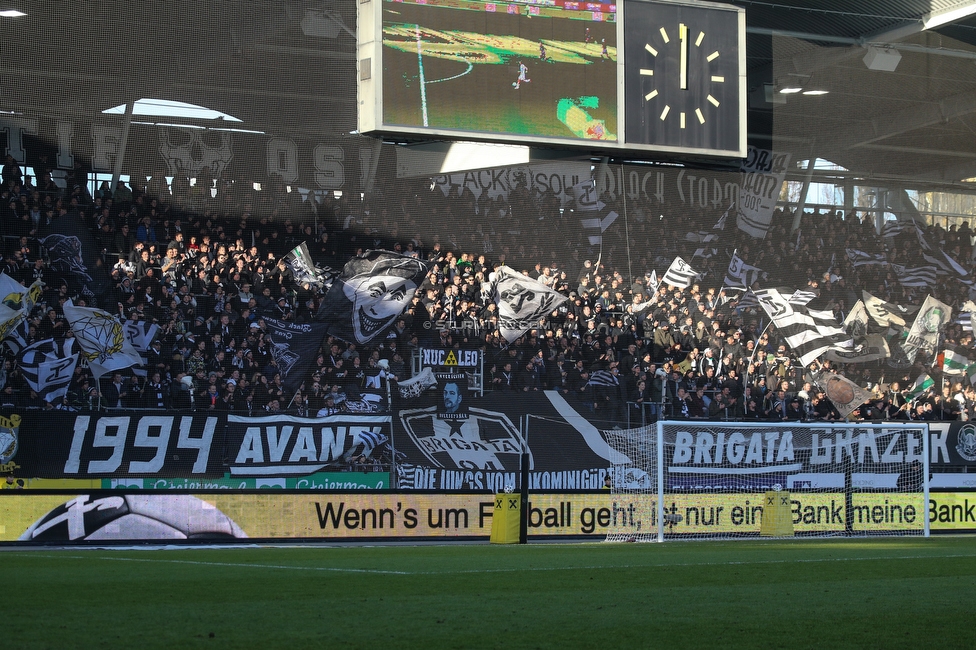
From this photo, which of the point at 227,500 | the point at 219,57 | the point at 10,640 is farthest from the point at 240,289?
the point at 10,640

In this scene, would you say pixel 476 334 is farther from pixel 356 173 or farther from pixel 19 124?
pixel 19 124

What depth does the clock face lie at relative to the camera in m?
20.9

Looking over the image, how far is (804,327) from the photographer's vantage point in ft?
80.5

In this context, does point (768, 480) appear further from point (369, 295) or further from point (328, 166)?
point (328, 166)

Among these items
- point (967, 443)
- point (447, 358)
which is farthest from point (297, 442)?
point (967, 443)

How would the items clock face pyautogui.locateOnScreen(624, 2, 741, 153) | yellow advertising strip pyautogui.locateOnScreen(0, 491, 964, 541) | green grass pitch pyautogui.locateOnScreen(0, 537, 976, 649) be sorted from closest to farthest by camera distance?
green grass pitch pyautogui.locateOnScreen(0, 537, 976, 649) < yellow advertising strip pyautogui.locateOnScreen(0, 491, 964, 541) < clock face pyautogui.locateOnScreen(624, 2, 741, 153)

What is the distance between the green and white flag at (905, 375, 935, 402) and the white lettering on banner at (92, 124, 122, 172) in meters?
15.7

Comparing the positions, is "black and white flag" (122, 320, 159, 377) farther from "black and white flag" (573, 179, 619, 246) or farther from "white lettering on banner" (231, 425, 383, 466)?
"black and white flag" (573, 179, 619, 246)

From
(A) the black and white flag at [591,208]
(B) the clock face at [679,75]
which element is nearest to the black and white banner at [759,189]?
(A) the black and white flag at [591,208]

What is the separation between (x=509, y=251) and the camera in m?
22.6

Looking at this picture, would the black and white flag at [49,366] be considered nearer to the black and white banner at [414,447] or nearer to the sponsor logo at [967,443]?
the black and white banner at [414,447]

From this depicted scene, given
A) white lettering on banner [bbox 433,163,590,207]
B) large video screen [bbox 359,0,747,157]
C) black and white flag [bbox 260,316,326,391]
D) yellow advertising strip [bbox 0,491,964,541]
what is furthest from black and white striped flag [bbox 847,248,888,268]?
black and white flag [bbox 260,316,326,391]

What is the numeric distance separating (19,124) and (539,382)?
9.58m

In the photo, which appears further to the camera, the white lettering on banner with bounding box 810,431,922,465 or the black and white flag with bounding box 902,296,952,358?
the black and white flag with bounding box 902,296,952,358
